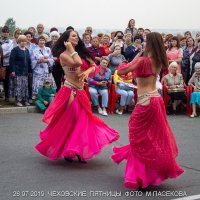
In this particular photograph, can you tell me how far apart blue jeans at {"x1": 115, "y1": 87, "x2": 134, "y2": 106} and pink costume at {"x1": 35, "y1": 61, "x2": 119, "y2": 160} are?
4925 mm

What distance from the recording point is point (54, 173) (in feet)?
21.5

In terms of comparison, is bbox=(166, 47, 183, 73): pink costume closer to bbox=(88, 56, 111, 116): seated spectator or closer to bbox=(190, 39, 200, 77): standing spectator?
bbox=(190, 39, 200, 77): standing spectator

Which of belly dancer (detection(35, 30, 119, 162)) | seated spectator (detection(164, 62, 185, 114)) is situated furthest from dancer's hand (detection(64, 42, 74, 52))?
seated spectator (detection(164, 62, 185, 114))

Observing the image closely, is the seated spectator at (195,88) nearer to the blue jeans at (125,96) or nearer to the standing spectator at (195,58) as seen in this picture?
the standing spectator at (195,58)

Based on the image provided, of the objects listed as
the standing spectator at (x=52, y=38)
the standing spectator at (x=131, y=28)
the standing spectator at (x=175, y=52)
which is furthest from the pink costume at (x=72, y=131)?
the standing spectator at (x=131, y=28)

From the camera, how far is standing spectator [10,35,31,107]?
38.2 feet

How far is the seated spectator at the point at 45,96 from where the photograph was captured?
11586 mm

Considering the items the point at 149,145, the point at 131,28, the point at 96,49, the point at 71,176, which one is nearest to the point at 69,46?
the point at 71,176

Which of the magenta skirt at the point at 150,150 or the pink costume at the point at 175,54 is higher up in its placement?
the pink costume at the point at 175,54

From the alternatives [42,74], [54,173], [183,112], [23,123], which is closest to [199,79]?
[183,112]

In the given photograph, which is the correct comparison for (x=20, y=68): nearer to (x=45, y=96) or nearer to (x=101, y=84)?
(x=45, y=96)

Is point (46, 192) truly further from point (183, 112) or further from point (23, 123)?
point (183, 112)

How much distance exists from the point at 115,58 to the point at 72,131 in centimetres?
605

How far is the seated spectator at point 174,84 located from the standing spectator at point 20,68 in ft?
11.5
